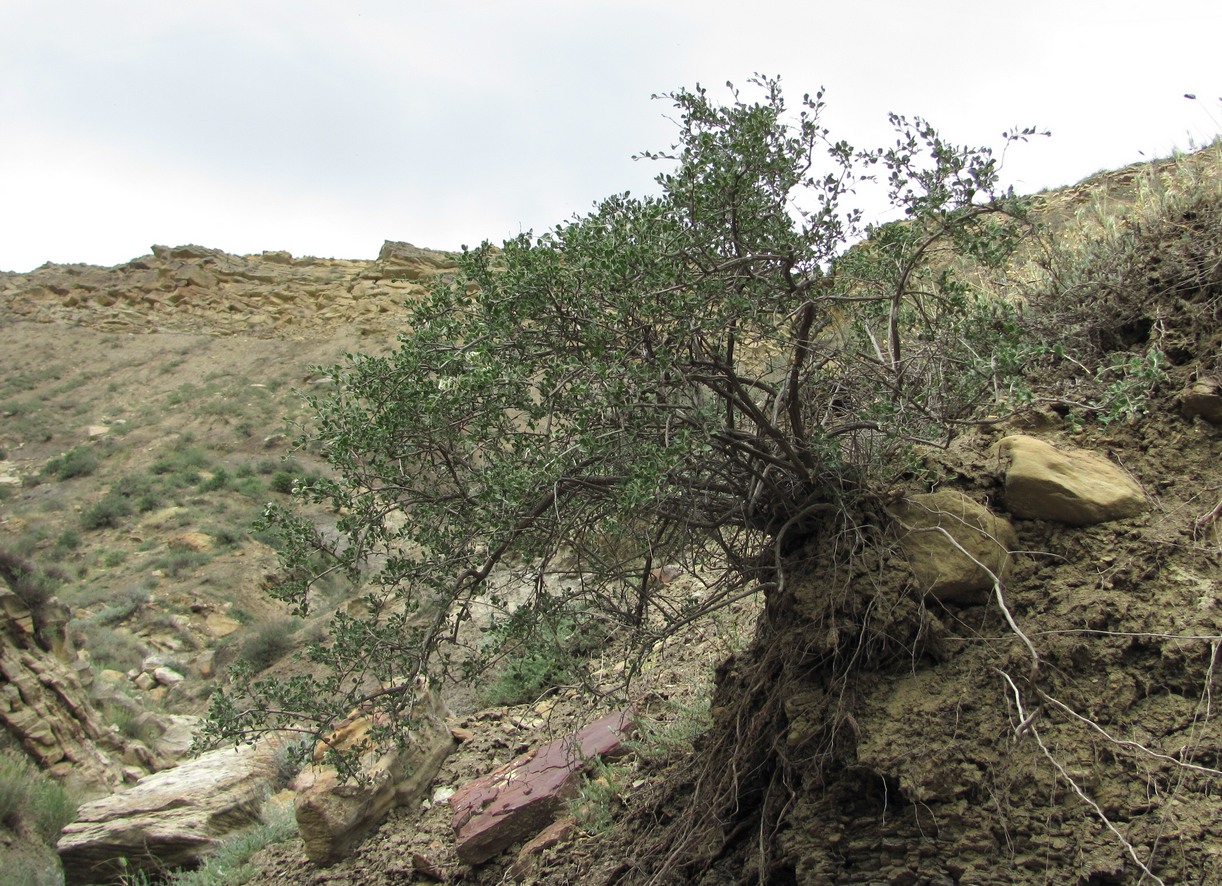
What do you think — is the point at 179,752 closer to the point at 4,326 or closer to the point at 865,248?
the point at 865,248

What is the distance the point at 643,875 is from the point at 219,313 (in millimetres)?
35242

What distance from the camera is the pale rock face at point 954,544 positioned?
11.8ft

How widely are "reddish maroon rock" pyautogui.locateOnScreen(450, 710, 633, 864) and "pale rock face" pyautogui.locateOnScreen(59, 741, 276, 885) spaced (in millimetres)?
2518

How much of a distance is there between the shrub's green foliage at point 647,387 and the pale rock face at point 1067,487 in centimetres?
Result: 39

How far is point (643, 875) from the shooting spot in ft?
12.8

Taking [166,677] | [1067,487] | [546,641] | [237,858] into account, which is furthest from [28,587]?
[1067,487]

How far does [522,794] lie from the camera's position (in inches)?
201

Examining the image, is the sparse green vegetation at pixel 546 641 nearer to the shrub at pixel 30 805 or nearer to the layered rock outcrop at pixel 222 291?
the shrub at pixel 30 805

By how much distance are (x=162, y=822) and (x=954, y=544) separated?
6365 mm

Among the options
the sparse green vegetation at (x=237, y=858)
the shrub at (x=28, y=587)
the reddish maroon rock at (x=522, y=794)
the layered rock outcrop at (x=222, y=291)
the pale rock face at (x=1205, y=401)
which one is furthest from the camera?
the layered rock outcrop at (x=222, y=291)

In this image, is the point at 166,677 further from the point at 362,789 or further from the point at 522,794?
the point at 522,794

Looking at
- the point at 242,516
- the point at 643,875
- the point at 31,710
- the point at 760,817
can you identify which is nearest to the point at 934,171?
the point at 760,817

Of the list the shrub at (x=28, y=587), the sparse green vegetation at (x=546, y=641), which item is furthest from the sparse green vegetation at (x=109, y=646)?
the sparse green vegetation at (x=546, y=641)

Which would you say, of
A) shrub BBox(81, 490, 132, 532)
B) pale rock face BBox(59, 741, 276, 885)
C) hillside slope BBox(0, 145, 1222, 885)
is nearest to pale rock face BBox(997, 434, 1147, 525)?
hillside slope BBox(0, 145, 1222, 885)
